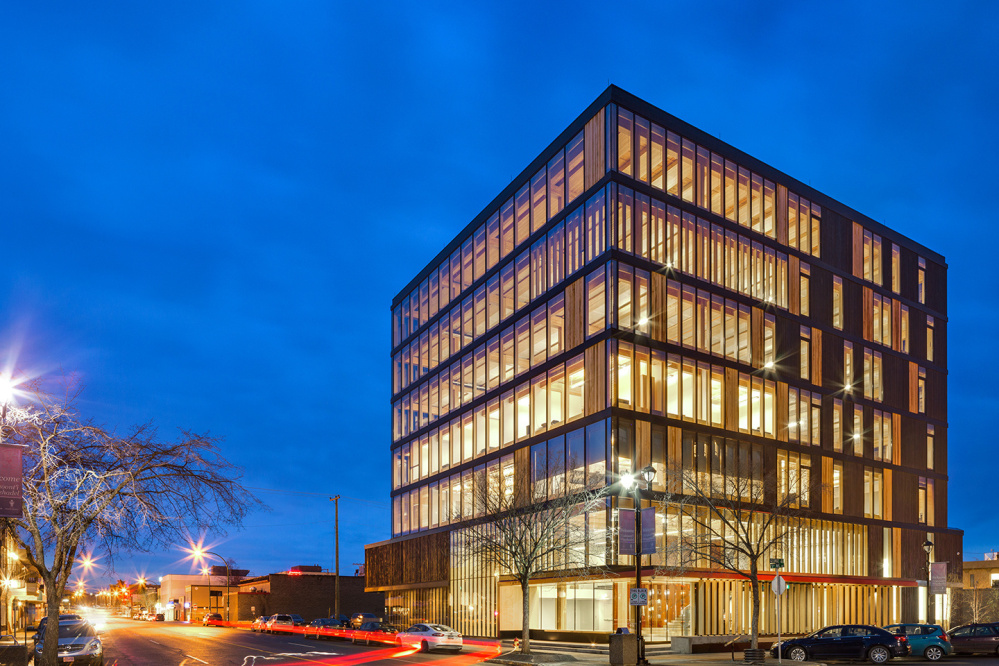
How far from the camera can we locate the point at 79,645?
26.0m

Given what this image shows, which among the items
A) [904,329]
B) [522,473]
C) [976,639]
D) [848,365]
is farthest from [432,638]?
[904,329]

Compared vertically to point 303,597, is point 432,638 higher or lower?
higher

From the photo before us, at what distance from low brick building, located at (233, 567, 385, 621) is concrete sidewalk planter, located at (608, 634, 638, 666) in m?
76.4

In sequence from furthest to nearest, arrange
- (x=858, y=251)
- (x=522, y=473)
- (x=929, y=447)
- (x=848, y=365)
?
1. (x=929, y=447)
2. (x=858, y=251)
3. (x=848, y=365)
4. (x=522, y=473)

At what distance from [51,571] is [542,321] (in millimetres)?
36568

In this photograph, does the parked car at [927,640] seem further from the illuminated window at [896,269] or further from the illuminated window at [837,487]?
the illuminated window at [896,269]

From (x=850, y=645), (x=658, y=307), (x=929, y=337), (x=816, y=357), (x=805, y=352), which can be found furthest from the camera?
(x=929, y=337)

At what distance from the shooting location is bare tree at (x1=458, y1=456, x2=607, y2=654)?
130 ft

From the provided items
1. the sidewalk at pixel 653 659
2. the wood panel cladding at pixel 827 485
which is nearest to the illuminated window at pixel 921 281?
the wood panel cladding at pixel 827 485

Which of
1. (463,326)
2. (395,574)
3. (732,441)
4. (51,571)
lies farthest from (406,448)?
(51,571)

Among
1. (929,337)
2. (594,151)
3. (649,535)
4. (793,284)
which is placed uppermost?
(594,151)

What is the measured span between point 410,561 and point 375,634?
20954 millimetres

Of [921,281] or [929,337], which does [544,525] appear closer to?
[929,337]

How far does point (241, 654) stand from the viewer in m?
38.0
